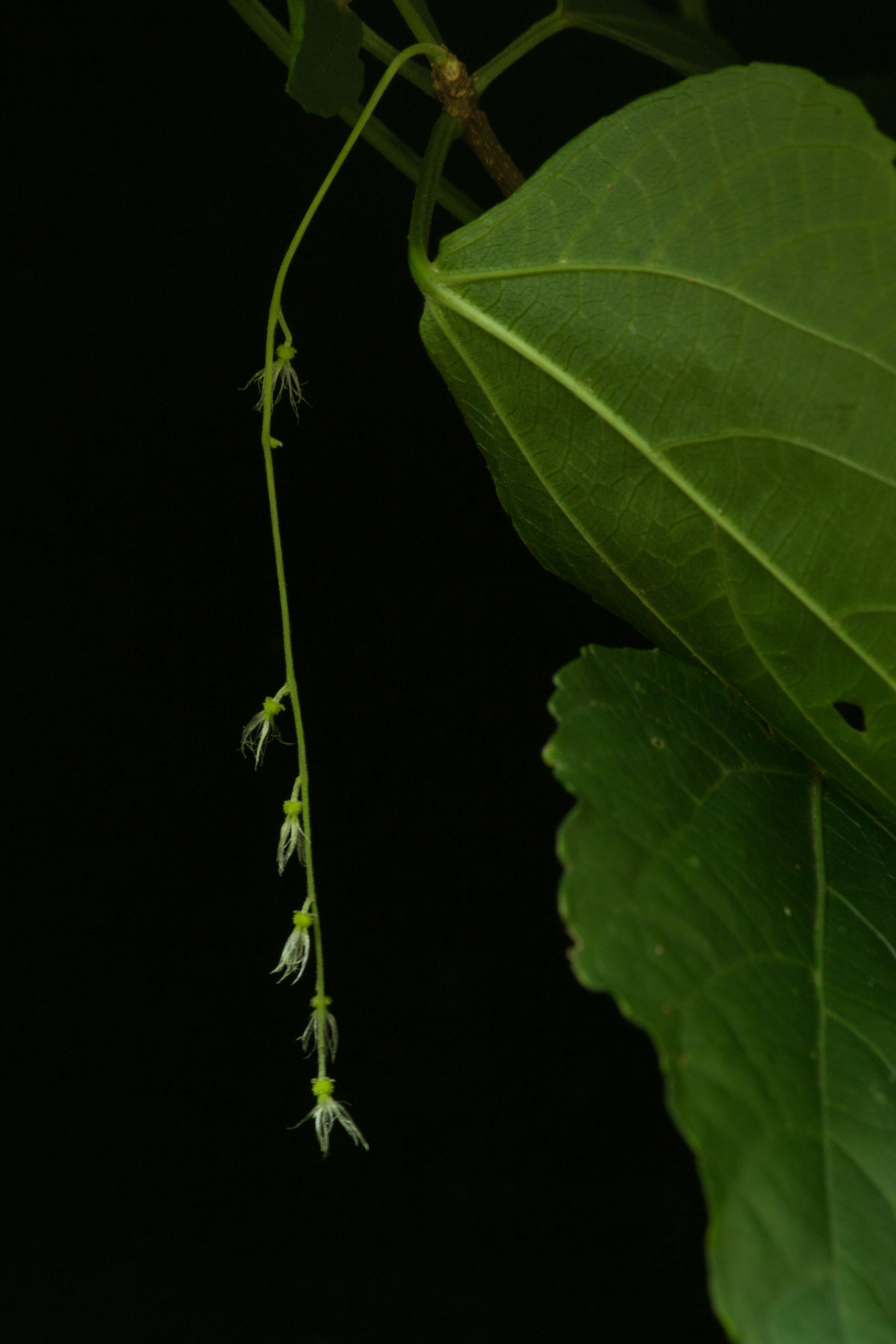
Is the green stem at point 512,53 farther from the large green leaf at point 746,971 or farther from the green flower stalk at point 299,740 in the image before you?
the large green leaf at point 746,971

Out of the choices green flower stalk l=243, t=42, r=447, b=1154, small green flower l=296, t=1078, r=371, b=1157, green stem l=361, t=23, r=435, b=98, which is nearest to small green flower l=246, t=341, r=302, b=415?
green flower stalk l=243, t=42, r=447, b=1154

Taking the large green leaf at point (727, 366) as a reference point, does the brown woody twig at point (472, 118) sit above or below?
above

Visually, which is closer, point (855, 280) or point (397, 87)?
point (855, 280)

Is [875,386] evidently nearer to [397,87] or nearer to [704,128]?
[704,128]

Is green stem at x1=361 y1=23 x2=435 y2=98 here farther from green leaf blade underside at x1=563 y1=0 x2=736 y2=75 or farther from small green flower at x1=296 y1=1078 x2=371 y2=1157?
small green flower at x1=296 y1=1078 x2=371 y2=1157

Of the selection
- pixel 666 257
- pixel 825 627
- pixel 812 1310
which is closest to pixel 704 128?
pixel 666 257

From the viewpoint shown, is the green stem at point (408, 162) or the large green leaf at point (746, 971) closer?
the large green leaf at point (746, 971)

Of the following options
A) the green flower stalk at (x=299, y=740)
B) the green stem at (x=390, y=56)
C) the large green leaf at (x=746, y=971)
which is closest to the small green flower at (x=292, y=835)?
the green flower stalk at (x=299, y=740)
